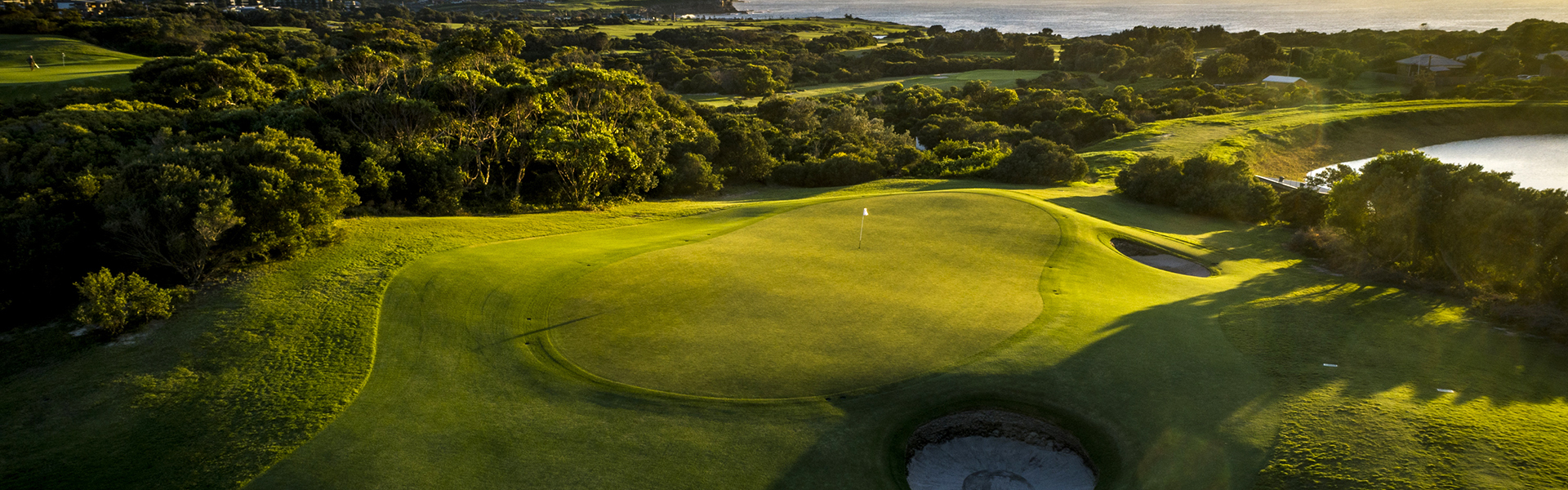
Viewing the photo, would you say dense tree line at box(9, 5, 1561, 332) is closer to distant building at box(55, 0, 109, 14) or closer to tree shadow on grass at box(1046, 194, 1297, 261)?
tree shadow on grass at box(1046, 194, 1297, 261)

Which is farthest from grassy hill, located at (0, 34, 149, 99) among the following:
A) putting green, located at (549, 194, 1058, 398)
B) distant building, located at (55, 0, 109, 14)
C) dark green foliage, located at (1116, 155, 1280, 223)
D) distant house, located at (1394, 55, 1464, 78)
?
distant house, located at (1394, 55, 1464, 78)

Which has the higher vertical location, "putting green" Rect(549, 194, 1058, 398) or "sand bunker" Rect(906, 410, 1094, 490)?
"putting green" Rect(549, 194, 1058, 398)

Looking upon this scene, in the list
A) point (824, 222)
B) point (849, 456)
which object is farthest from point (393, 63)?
point (849, 456)

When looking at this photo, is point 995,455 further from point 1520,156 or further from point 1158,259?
point 1520,156

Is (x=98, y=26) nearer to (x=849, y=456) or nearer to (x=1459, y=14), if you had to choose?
(x=849, y=456)

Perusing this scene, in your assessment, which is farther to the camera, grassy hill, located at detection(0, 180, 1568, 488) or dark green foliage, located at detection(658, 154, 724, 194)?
dark green foliage, located at detection(658, 154, 724, 194)

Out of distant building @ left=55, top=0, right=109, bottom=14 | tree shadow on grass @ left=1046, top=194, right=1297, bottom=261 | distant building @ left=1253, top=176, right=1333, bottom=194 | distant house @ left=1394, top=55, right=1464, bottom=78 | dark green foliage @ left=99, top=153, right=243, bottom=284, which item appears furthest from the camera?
distant building @ left=55, top=0, right=109, bottom=14
